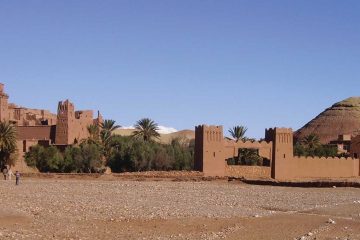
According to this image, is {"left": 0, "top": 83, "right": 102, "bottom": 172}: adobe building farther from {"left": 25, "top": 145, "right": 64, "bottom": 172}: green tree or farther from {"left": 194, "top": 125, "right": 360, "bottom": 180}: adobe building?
{"left": 194, "top": 125, "right": 360, "bottom": 180}: adobe building

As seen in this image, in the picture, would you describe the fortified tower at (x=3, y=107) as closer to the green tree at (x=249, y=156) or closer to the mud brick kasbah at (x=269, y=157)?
the mud brick kasbah at (x=269, y=157)

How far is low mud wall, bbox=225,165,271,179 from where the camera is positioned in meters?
46.5

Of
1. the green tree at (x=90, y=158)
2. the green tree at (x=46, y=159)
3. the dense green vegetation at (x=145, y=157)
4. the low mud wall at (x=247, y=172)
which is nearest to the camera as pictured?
the low mud wall at (x=247, y=172)

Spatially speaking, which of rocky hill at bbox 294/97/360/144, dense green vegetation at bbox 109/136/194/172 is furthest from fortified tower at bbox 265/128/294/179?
rocky hill at bbox 294/97/360/144

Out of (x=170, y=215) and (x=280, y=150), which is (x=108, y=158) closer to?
(x=280, y=150)

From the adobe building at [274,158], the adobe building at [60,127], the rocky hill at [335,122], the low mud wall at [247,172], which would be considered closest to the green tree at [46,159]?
the adobe building at [60,127]

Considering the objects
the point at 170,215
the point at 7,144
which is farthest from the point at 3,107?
the point at 170,215

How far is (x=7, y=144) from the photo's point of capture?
1959 inches

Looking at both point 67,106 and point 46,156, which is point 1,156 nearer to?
point 46,156

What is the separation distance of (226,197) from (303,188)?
1139 centimetres

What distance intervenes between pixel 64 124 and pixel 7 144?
1377 centimetres

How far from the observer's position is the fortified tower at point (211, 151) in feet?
148

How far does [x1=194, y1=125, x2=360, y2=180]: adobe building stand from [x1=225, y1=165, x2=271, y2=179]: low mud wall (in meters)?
0.11

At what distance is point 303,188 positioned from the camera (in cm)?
3931
